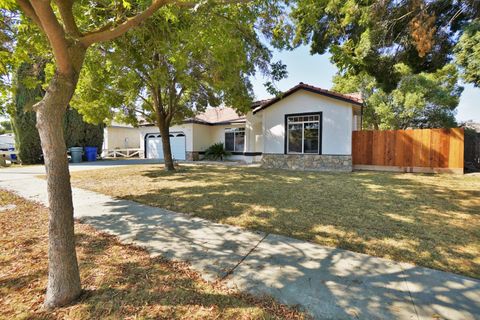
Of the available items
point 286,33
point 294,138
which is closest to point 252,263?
point 286,33

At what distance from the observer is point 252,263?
3164mm

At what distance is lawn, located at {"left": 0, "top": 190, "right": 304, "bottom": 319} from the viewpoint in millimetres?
2262

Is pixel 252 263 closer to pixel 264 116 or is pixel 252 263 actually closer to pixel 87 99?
pixel 87 99

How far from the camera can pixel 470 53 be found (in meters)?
6.77

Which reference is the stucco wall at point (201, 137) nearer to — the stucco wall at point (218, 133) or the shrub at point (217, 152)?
the stucco wall at point (218, 133)

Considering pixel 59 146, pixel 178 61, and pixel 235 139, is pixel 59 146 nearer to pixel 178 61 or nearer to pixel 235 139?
pixel 178 61

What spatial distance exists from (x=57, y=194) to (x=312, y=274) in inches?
114

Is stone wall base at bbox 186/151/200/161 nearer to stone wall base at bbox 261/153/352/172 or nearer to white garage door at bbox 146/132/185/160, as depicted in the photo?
white garage door at bbox 146/132/185/160

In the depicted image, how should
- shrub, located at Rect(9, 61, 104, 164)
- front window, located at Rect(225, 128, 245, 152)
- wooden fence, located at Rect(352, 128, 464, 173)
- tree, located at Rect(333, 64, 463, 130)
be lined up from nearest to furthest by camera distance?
wooden fence, located at Rect(352, 128, 464, 173) → shrub, located at Rect(9, 61, 104, 164) → tree, located at Rect(333, 64, 463, 130) → front window, located at Rect(225, 128, 245, 152)

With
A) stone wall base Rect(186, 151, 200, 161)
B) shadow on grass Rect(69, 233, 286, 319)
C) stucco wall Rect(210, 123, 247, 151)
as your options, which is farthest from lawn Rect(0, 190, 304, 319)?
stucco wall Rect(210, 123, 247, 151)

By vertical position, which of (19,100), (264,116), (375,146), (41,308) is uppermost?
(19,100)

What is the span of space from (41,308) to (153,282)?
103 centimetres

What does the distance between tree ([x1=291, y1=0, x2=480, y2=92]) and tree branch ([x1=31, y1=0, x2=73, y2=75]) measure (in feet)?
19.1

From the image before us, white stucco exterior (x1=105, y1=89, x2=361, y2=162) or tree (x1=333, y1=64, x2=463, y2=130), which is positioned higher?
tree (x1=333, y1=64, x2=463, y2=130)
